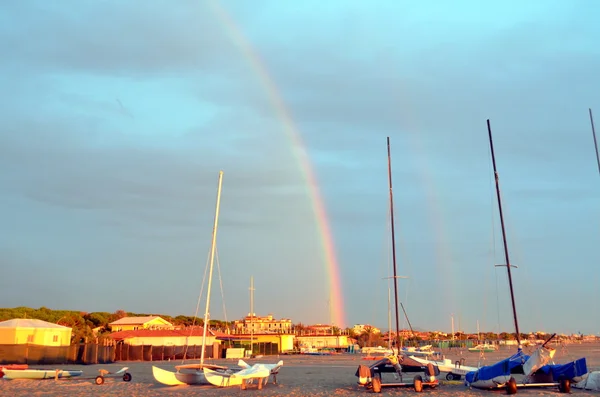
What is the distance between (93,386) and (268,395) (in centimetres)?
982

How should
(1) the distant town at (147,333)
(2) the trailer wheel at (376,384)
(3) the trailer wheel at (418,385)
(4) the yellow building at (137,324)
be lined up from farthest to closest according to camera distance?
(4) the yellow building at (137,324) → (1) the distant town at (147,333) → (3) the trailer wheel at (418,385) → (2) the trailer wheel at (376,384)

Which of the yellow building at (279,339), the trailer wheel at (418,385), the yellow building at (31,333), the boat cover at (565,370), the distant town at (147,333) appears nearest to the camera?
the boat cover at (565,370)

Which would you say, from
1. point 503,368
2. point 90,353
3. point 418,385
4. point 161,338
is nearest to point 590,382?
point 503,368

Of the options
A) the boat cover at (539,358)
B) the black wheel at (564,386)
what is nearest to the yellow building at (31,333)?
the boat cover at (539,358)

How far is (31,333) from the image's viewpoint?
2093 inches

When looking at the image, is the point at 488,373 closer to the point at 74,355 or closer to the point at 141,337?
the point at 74,355

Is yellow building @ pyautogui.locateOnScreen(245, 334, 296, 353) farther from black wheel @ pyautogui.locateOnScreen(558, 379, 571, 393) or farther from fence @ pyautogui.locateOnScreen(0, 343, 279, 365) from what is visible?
black wheel @ pyautogui.locateOnScreen(558, 379, 571, 393)

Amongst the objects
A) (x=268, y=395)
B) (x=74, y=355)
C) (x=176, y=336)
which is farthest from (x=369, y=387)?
(x=176, y=336)

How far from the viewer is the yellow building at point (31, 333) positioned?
51.8 meters

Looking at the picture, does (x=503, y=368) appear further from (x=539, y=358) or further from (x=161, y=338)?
(x=161, y=338)

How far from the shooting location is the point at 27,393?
25281 mm

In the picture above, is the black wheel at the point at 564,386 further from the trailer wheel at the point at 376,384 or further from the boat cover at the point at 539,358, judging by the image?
the trailer wheel at the point at 376,384

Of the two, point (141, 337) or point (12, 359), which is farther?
point (141, 337)

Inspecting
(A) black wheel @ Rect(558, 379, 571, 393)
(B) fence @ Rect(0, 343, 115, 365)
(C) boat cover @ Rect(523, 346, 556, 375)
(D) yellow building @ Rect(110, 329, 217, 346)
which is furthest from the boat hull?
(D) yellow building @ Rect(110, 329, 217, 346)
